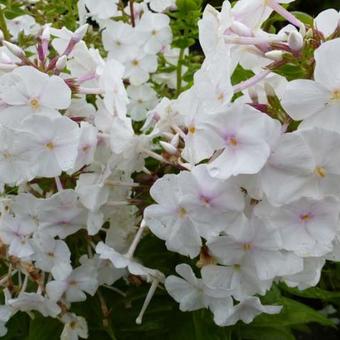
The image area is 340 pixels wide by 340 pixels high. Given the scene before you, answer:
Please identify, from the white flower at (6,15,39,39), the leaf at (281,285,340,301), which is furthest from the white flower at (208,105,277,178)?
the white flower at (6,15,39,39)

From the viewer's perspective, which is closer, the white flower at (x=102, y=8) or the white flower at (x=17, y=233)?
the white flower at (x=17, y=233)

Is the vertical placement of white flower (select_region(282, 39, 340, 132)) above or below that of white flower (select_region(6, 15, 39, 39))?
above

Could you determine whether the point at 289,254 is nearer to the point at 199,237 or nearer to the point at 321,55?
the point at 199,237

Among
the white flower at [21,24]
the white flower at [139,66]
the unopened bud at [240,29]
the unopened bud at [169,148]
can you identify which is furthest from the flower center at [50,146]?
the white flower at [21,24]

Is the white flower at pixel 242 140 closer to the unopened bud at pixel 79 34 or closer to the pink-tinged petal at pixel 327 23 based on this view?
the pink-tinged petal at pixel 327 23

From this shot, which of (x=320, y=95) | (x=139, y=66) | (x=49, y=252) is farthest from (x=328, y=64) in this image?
(x=139, y=66)

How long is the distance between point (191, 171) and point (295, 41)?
158 mm

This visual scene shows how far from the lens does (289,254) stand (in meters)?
0.75

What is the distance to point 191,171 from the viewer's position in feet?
2.38

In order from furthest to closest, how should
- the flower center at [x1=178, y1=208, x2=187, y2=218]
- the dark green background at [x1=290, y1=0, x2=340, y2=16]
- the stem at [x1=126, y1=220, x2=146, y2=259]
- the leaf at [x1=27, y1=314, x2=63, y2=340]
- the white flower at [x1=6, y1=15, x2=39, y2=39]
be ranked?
the dark green background at [x1=290, y1=0, x2=340, y2=16] → the white flower at [x1=6, y1=15, x2=39, y2=39] → the leaf at [x1=27, y1=314, x2=63, y2=340] → the stem at [x1=126, y1=220, x2=146, y2=259] → the flower center at [x1=178, y1=208, x2=187, y2=218]

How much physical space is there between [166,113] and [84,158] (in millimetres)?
106

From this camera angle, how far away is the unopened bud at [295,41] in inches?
27.3

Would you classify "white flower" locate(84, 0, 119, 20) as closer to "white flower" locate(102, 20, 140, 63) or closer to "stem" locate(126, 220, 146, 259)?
"white flower" locate(102, 20, 140, 63)

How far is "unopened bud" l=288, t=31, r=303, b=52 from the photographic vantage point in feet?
2.27
